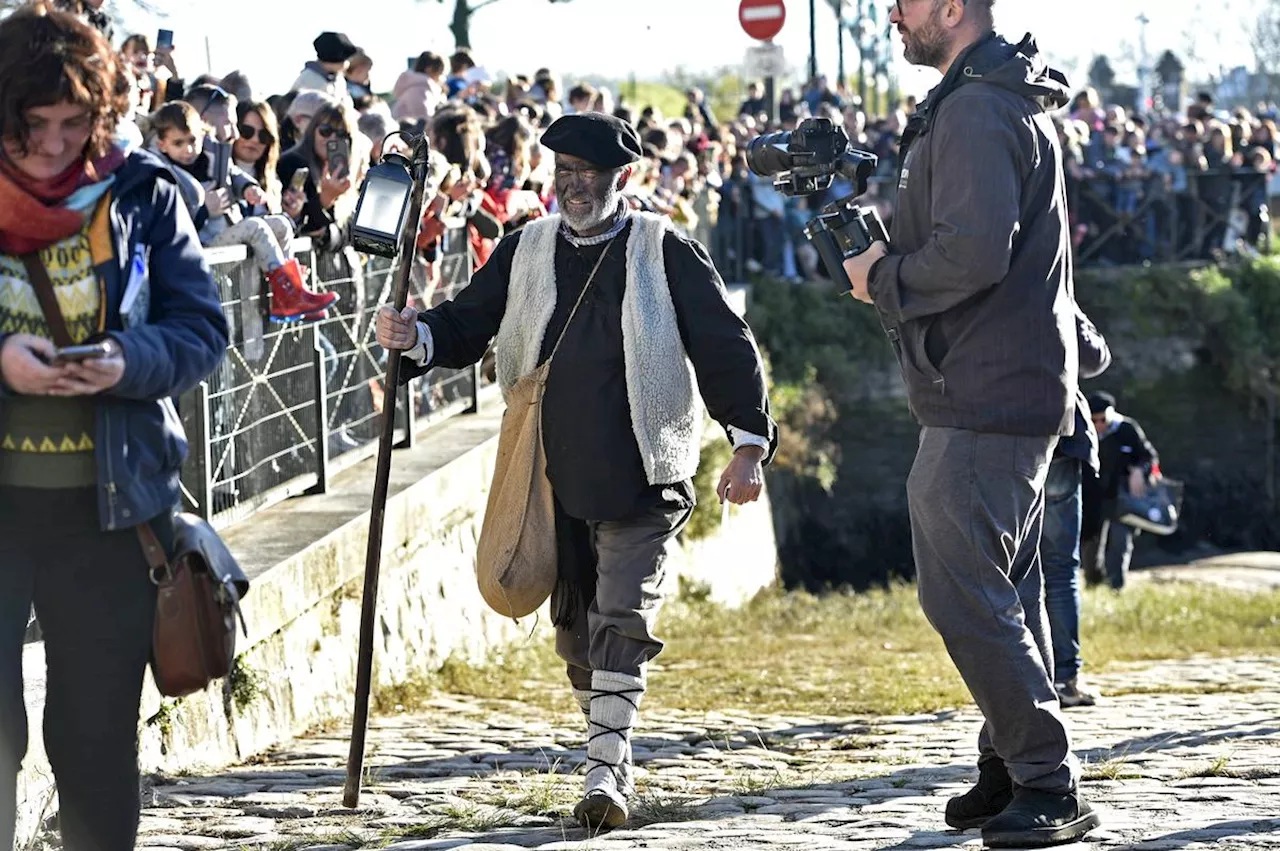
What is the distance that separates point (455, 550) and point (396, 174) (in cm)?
431

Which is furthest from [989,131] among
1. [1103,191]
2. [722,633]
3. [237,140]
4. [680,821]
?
[1103,191]

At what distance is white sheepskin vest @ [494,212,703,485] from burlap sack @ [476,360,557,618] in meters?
0.12

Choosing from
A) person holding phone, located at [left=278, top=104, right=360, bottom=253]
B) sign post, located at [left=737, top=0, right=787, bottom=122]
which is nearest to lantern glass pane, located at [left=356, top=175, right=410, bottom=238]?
person holding phone, located at [left=278, top=104, right=360, bottom=253]

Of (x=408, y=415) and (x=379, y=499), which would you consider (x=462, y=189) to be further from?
(x=379, y=499)

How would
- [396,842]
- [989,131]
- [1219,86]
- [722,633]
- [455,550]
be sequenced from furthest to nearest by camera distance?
[1219,86]
[722,633]
[455,550]
[396,842]
[989,131]

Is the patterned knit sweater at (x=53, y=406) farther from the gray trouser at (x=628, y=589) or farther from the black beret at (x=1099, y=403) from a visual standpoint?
the black beret at (x=1099, y=403)

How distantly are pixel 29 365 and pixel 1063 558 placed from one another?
5.24 meters

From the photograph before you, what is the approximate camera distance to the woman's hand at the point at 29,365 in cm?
375

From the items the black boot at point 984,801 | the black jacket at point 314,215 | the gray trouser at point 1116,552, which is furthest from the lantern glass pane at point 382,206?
the gray trouser at point 1116,552

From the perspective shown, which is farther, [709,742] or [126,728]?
[709,742]

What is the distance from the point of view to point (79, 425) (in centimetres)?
391

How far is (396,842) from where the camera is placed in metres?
5.47

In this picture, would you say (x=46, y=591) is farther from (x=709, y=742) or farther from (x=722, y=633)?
(x=722, y=633)

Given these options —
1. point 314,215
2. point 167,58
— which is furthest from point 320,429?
point 167,58
